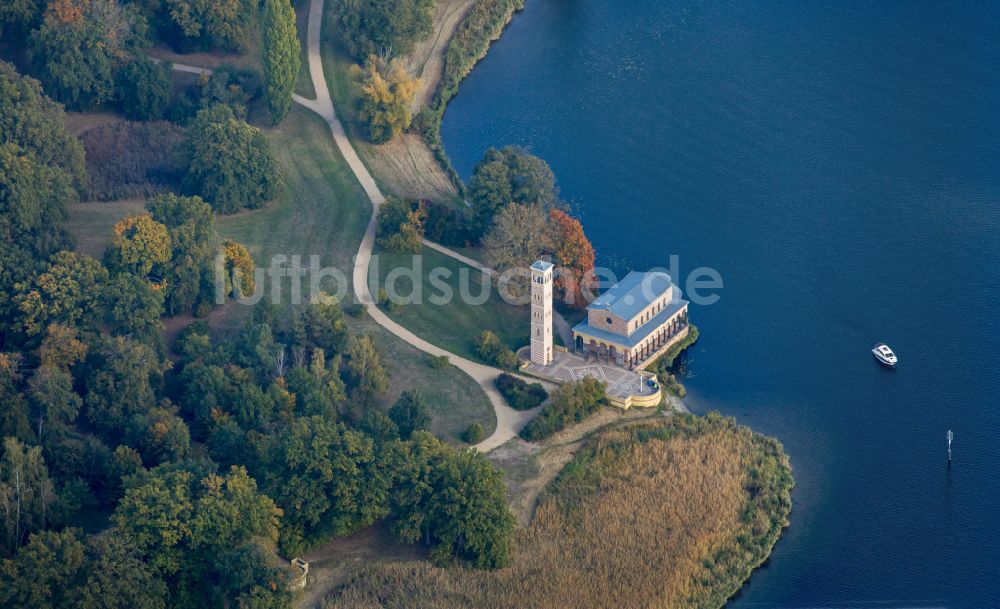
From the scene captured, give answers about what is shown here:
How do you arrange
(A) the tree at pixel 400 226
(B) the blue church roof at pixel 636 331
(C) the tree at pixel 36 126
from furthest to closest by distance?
(A) the tree at pixel 400 226 → (C) the tree at pixel 36 126 → (B) the blue church roof at pixel 636 331

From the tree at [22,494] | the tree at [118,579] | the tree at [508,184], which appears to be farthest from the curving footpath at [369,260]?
the tree at [22,494]

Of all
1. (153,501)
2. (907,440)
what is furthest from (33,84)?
(907,440)

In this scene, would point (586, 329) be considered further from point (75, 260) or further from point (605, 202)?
point (75, 260)

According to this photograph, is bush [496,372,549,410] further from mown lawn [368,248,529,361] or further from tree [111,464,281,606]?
tree [111,464,281,606]

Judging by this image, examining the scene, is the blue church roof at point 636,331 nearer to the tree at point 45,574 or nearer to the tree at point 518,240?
the tree at point 518,240

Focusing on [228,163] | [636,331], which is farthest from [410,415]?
[228,163]

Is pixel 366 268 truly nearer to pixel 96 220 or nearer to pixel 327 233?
pixel 327 233

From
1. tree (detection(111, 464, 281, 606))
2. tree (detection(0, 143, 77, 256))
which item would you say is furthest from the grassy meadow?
tree (detection(0, 143, 77, 256))

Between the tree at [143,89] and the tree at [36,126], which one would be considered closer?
the tree at [36,126]
